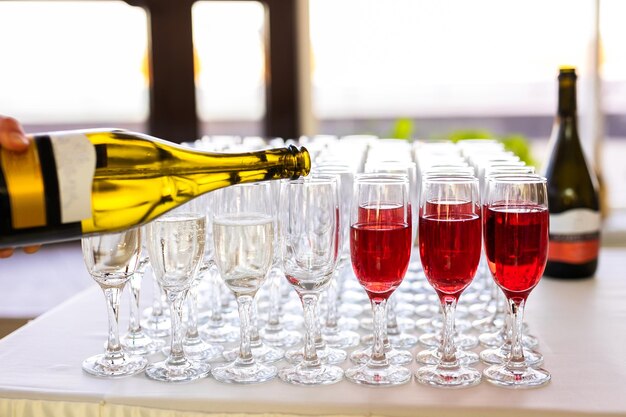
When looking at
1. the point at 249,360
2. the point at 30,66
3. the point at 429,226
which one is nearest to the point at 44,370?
the point at 249,360

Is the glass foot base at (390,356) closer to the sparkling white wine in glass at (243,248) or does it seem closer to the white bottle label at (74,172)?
the sparkling white wine in glass at (243,248)

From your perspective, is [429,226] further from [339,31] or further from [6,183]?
[339,31]

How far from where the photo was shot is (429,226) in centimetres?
118

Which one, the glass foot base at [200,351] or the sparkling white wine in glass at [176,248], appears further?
the glass foot base at [200,351]

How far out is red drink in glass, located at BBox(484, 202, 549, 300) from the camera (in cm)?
117

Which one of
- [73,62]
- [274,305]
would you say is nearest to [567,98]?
[274,305]

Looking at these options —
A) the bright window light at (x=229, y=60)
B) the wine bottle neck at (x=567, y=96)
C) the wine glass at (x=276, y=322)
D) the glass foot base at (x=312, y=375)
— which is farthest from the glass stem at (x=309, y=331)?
the bright window light at (x=229, y=60)

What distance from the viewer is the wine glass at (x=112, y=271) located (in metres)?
1.23

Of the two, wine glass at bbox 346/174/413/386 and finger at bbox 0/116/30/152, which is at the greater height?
finger at bbox 0/116/30/152

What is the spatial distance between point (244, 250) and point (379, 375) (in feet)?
0.84

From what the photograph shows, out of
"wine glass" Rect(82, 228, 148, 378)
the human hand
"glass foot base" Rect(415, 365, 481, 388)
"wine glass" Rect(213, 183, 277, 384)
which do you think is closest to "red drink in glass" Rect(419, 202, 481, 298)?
"glass foot base" Rect(415, 365, 481, 388)

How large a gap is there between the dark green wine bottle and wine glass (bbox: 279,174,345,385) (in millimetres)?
817

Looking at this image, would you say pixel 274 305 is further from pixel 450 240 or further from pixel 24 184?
pixel 24 184

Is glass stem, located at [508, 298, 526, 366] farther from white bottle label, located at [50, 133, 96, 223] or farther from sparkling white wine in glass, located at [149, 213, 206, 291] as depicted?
white bottle label, located at [50, 133, 96, 223]
